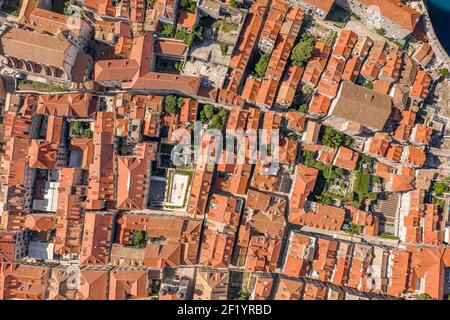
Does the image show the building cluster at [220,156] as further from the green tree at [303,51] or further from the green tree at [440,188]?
the green tree at [303,51]

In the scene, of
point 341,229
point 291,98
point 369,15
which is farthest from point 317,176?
point 369,15

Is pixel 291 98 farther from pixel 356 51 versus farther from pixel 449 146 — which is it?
pixel 449 146

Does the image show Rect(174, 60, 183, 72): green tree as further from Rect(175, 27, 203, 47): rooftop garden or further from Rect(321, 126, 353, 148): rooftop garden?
Rect(321, 126, 353, 148): rooftop garden

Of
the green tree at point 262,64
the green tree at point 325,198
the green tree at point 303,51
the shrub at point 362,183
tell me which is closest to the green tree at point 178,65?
the green tree at point 262,64

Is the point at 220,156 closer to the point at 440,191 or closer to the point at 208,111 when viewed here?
the point at 208,111

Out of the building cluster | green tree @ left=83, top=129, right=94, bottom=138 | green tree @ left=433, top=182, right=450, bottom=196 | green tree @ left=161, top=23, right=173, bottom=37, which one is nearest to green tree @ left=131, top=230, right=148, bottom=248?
the building cluster

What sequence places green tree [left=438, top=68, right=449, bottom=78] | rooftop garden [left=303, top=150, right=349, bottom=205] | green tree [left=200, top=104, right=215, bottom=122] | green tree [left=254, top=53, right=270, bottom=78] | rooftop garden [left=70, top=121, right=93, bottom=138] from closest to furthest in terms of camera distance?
green tree [left=200, top=104, right=215, bottom=122]
green tree [left=254, top=53, right=270, bottom=78]
rooftop garden [left=70, top=121, right=93, bottom=138]
green tree [left=438, top=68, right=449, bottom=78]
rooftop garden [left=303, top=150, right=349, bottom=205]
